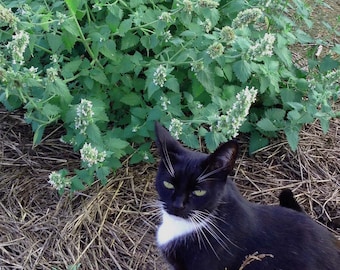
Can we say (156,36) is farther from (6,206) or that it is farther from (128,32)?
(6,206)

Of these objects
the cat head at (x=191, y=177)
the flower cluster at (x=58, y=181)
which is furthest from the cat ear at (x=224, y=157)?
the flower cluster at (x=58, y=181)

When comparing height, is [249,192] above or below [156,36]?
below

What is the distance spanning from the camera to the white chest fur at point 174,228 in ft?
7.46

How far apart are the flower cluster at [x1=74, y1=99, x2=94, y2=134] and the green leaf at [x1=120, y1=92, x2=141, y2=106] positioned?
0.35 metres

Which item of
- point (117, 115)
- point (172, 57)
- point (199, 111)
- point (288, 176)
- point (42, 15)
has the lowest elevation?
point (288, 176)

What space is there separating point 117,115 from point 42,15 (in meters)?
0.72

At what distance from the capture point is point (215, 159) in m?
2.15

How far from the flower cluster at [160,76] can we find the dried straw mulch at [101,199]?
561 millimetres

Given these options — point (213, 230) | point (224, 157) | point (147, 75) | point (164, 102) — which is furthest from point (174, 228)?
point (147, 75)

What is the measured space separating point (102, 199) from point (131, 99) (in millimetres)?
506

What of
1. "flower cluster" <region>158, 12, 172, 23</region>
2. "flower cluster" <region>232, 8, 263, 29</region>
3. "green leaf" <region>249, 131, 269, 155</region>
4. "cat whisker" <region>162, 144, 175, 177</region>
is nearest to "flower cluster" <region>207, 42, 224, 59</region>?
"flower cluster" <region>232, 8, 263, 29</region>

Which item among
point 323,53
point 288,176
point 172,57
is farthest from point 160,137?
point 323,53

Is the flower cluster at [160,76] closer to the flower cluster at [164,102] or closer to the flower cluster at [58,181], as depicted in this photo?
the flower cluster at [164,102]

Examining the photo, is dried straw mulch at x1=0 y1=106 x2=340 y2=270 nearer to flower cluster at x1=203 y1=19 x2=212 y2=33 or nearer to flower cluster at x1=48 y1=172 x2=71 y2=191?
flower cluster at x1=48 y1=172 x2=71 y2=191
